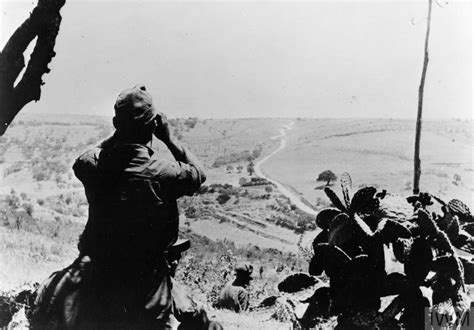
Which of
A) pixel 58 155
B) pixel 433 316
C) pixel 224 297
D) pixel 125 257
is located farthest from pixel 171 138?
pixel 58 155

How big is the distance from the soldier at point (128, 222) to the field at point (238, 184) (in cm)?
94

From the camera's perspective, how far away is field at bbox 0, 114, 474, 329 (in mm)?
10522

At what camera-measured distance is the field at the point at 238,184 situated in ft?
34.5

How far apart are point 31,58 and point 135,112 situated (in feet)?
5.23

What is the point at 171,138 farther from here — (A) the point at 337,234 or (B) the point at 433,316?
(B) the point at 433,316

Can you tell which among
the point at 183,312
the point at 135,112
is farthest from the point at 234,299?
the point at 135,112

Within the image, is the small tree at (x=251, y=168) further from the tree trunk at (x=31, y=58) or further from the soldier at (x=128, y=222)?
the soldier at (x=128, y=222)

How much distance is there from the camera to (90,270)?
3.12 meters

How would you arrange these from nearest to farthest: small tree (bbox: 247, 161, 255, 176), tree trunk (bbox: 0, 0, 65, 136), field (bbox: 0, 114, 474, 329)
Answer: tree trunk (bbox: 0, 0, 65, 136), field (bbox: 0, 114, 474, 329), small tree (bbox: 247, 161, 255, 176)

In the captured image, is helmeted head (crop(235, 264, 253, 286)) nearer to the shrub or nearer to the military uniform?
the military uniform

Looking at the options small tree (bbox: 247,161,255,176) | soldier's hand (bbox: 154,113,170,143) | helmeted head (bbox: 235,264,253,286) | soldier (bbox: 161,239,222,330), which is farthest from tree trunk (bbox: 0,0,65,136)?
small tree (bbox: 247,161,255,176)

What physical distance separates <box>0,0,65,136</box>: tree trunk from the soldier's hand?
1469mm

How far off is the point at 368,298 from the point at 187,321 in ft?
3.61

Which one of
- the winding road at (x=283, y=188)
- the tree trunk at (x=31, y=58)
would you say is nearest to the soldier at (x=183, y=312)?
the tree trunk at (x=31, y=58)
